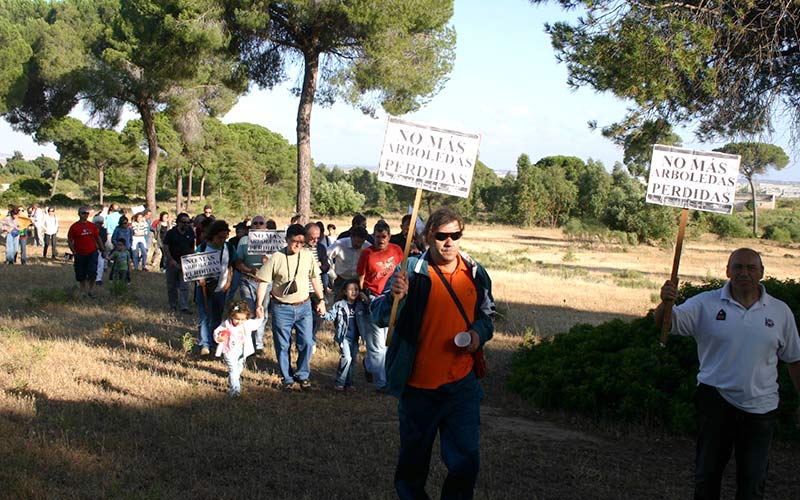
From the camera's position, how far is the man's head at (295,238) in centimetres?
834

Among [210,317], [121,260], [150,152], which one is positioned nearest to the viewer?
[210,317]

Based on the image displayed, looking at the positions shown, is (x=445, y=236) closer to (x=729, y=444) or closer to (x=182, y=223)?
(x=729, y=444)

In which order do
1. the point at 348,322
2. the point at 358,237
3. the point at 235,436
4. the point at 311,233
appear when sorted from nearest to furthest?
the point at 235,436 < the point at 348,322 < the point at 311,233 < the point at 358,237

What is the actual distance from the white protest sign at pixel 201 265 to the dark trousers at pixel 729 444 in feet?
Result: 22.4

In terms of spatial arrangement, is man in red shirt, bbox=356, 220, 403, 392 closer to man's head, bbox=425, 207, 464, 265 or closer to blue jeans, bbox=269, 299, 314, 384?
blue jeans, bbox=269, 299, 314, 384

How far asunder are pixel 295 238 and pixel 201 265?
2367 mm

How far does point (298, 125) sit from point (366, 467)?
13285mm

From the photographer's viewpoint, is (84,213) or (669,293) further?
(84,213)

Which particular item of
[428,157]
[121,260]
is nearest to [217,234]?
[428,157]

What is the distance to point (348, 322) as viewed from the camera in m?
8.81

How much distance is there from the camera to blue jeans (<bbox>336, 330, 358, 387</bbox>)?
8.64m

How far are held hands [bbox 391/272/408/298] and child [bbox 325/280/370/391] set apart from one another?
4.10 meters

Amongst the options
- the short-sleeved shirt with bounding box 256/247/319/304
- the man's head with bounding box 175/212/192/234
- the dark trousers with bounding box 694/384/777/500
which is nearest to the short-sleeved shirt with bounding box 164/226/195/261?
the man's head with bounding box 175/212/192/234

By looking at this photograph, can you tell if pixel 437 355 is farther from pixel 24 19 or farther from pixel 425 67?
pixel 24 19
